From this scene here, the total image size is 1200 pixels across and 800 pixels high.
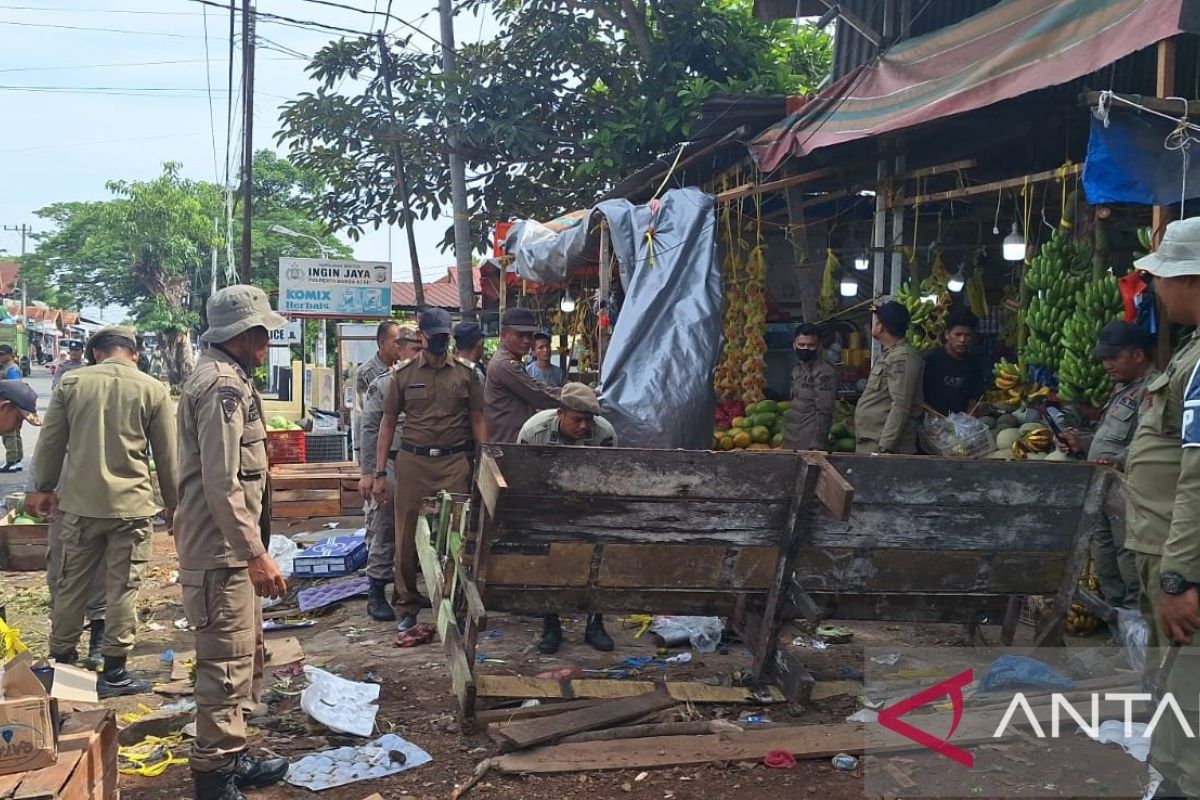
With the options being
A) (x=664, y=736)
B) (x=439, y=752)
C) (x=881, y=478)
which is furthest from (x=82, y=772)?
(x=881, y=478)

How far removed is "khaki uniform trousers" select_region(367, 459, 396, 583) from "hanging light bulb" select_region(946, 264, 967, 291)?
491 cm

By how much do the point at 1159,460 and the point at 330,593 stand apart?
18.4 ft

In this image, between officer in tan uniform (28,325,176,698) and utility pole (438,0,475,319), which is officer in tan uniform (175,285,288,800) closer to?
officer in tan uniform (28,325,176,698)

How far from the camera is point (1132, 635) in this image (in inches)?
184

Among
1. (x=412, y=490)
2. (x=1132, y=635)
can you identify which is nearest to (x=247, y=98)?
(x=412, y=490)

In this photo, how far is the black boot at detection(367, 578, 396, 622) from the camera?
6.47 meters

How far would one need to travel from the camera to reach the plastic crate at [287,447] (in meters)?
10.9

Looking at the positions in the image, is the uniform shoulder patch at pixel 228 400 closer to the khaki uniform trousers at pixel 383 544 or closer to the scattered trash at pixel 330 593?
the khaki uniform trousers at pixel 383 544

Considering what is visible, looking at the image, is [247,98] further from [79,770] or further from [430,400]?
[79,770]

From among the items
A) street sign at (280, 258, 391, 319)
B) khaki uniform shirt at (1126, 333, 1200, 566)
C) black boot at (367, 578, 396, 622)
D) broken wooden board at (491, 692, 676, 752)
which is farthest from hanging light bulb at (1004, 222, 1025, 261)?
street sign at (280, 258, 391, 319)

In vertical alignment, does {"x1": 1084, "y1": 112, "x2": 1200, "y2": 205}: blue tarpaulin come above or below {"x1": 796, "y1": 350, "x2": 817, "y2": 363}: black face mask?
above

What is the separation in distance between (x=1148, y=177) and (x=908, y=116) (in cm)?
184

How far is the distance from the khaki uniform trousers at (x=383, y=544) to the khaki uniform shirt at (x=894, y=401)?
3.37 meters

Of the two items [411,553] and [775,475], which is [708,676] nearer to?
[775,475]
